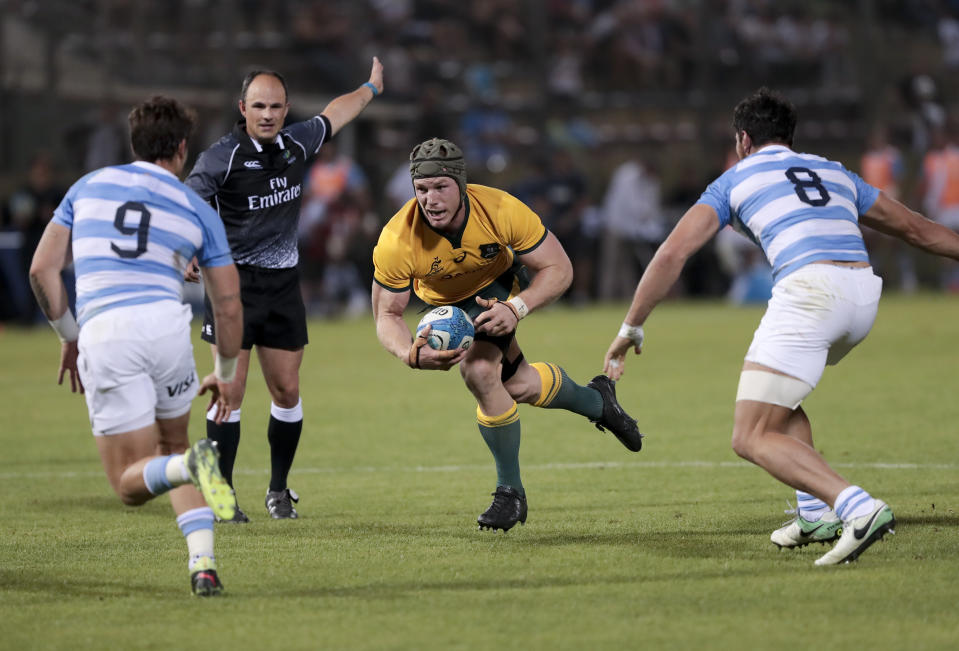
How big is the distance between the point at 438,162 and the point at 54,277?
74.3 inches

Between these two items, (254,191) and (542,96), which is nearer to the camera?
(254,191)

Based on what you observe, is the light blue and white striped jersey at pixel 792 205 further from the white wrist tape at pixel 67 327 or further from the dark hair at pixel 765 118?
the white wrist tape at pixel 67 327

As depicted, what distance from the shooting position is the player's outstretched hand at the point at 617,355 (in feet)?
20.1

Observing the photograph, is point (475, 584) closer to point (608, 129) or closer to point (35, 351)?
point (35, 351)

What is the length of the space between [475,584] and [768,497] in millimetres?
2506

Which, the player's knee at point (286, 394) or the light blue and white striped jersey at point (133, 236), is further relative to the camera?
the player's knee at point (286, 394)

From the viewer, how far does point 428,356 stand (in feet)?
20.5

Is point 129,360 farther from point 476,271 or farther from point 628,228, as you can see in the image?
point 628,228

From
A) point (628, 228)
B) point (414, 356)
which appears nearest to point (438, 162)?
point (414, 356)

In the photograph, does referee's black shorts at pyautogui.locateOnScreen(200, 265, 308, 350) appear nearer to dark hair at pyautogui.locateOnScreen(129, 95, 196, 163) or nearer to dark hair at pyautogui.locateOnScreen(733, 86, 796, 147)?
dark hair at pyautogui.locateOnScreen(129, 95, 196, 163)

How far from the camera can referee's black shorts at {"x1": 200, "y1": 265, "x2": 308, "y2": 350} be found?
24.1 feet

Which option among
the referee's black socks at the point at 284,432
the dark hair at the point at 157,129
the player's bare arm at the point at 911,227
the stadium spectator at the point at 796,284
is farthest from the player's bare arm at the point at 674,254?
the referee's black socks at the point at 284,432

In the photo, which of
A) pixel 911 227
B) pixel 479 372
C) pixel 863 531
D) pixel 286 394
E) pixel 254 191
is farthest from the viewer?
pixel 286 394

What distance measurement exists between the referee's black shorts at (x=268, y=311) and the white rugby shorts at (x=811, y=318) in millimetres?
2658
